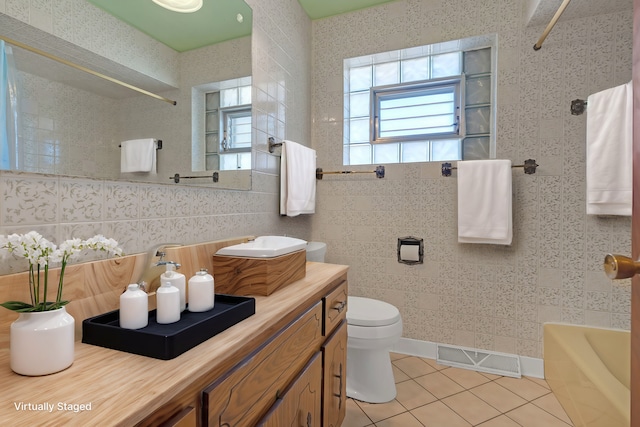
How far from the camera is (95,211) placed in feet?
2.73

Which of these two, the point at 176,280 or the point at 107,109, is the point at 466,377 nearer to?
the point at 176,280

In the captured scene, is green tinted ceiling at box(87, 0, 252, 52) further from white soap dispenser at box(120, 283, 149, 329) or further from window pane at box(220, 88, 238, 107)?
white soap dispenser at box(120, 283, 149, 329)

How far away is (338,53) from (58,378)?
8.12 ft

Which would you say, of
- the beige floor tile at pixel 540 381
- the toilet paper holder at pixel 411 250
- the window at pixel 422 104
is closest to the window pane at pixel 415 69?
the window at pixel 422 104

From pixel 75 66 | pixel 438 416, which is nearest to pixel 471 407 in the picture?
pixel 438 416

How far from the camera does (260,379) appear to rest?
2.40 ft

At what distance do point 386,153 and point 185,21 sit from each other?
1.65 metres

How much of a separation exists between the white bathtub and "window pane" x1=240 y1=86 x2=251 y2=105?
2015 millimetres

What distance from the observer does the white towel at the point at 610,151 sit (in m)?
1.59

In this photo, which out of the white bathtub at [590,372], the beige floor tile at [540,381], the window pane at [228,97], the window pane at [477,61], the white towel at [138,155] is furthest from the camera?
the window pane at [477,61]

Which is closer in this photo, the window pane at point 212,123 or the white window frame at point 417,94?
the window pane at point 212,123

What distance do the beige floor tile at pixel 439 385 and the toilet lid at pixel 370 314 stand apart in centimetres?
50

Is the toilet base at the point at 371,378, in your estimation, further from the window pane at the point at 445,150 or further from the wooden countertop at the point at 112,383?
the window pane at the point at 445,150

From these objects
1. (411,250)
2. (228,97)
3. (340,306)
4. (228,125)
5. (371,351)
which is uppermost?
(228,97)
